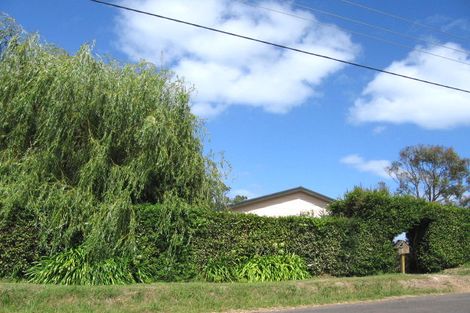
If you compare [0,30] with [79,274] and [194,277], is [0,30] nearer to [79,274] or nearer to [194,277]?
[79,274]

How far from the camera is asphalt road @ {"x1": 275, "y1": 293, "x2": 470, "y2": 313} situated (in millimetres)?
11469

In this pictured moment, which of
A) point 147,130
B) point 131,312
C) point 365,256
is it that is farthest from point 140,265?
point 365,256

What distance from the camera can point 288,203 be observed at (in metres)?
34.2

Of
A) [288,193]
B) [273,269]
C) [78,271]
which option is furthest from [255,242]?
[288,193]

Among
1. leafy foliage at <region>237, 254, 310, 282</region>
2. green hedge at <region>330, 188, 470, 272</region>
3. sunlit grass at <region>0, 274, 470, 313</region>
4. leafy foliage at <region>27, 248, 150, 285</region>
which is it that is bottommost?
sunlit grass at <region>0, 274, 470, 313</region>

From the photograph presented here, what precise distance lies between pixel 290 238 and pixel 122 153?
6140 mm

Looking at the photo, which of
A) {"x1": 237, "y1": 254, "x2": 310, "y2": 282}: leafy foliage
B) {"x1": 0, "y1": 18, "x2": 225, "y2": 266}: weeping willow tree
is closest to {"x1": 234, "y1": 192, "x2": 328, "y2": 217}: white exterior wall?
{"x1": 237, "y1": 254, "x2": 310, "y2": 282}: leafy foliage

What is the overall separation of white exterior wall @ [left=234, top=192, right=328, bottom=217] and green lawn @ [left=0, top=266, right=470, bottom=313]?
18308 millimetres

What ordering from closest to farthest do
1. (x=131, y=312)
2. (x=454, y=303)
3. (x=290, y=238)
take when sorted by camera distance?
(x=131, y=312) → (x=454, y=303) → (x=290, y=238)

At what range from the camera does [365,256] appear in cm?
1803

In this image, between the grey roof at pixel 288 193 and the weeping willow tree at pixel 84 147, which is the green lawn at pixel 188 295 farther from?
the grey roof at pixel 288 193

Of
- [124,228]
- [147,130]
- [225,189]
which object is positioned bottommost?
[124,228]

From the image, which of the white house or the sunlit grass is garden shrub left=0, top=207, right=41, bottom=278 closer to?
the sunlit grass

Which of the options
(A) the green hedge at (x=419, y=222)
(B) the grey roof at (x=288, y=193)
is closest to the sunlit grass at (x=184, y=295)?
(A) the green hedge at (x=419, y=222)
